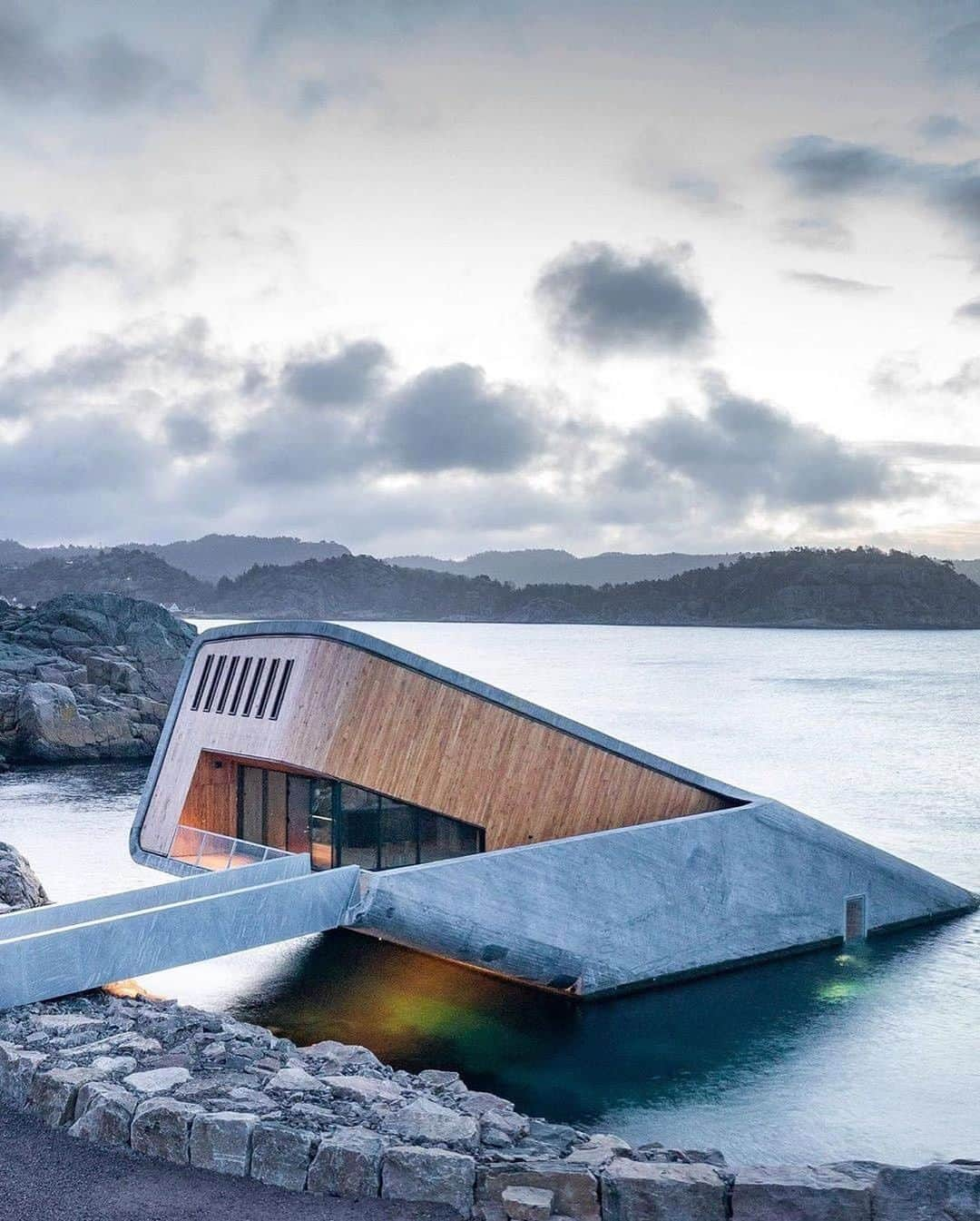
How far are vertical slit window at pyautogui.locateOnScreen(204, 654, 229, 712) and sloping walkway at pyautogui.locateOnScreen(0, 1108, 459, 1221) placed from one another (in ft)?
47.7

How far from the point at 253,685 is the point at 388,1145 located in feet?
46.7

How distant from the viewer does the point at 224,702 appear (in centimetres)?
2517

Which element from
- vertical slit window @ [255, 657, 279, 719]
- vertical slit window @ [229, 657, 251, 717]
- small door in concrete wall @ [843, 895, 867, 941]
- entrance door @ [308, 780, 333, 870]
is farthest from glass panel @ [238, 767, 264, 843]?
small door in concrete wall @ [843, 895, 867, 941]

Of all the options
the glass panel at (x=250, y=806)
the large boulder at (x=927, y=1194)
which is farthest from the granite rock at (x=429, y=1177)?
the glass panel at (x=250, y=806)

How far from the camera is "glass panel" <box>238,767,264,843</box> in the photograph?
24969mm

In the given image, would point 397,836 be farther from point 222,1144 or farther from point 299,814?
point 222,1144

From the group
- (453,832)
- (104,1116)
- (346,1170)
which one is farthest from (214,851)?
(346,1170)

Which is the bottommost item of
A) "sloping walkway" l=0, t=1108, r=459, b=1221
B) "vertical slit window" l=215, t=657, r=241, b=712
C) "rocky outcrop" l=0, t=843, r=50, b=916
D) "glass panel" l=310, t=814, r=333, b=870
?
"rocky outcrop" l=0, t=843, r=50, b=916

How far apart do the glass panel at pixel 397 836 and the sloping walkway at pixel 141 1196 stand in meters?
11.4

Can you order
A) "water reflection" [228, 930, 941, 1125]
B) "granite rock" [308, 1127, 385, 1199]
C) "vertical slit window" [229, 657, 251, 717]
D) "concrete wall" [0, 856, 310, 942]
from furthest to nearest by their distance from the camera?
1. "vertical slit window" [229, 657, 251, 717]
2. "water reflection" [228, 930, 941, 1125]
3. "concrete wall" [0, 856, 310, 942]
4. "granite rock" [308, 1127, 385, 1199]

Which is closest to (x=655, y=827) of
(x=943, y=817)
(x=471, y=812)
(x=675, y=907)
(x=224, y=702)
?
(x=675, y=907)

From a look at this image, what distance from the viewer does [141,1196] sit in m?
10.6

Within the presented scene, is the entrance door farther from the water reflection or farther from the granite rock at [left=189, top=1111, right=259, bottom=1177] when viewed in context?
the granite rock at [left=189, top=1111, right=259, bottom=1177]

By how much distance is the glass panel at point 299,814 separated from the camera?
23.5 metres
